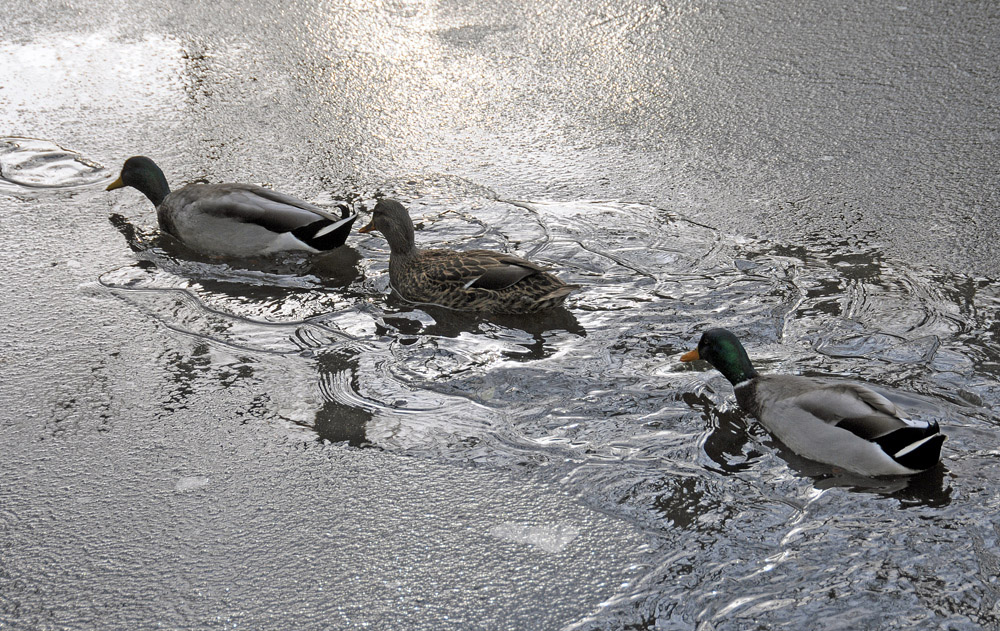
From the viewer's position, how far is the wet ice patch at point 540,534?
3.13 m

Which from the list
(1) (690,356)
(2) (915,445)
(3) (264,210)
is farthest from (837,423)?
(3) (264,210)

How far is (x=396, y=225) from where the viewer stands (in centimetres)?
483

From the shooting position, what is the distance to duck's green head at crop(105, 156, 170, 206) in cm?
541

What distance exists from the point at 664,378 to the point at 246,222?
2.44 meters

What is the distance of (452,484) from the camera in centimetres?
340

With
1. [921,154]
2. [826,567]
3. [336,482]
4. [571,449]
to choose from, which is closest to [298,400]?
[336,482]

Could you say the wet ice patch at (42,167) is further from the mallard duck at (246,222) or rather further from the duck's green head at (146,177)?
the mallard duck at (246,222)

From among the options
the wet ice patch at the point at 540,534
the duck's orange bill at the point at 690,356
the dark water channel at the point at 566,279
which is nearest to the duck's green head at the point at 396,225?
the dark water channel at the point at 566,279

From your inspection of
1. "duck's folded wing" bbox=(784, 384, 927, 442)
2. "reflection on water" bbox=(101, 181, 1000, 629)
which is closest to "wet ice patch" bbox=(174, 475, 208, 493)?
"reflection on water" bbox=(101, 181, 1000, 629)

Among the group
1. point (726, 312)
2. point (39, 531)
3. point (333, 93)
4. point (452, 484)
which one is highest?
point (333, 93)

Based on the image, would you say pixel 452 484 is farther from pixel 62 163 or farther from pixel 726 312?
Answer: pixel 62 163

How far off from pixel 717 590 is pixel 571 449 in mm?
828

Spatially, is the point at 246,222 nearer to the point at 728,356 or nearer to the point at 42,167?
the point at 42,167

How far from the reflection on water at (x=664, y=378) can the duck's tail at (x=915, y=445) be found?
103 mm
